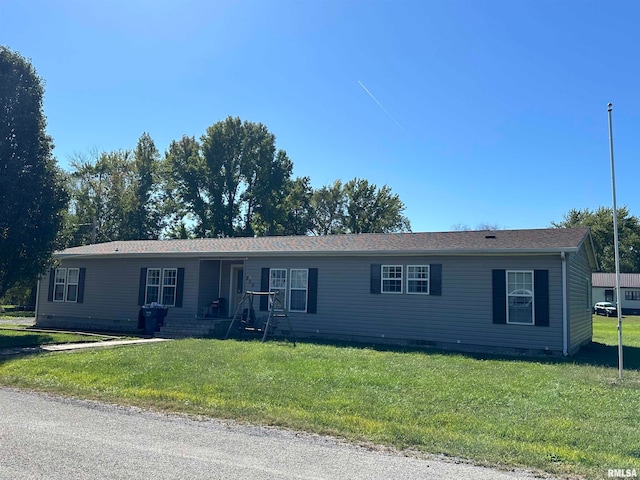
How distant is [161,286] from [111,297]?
7.71 feet

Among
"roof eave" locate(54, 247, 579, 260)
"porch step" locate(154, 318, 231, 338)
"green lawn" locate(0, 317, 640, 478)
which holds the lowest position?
"green lawn" locate(0, 317, 640, 478)

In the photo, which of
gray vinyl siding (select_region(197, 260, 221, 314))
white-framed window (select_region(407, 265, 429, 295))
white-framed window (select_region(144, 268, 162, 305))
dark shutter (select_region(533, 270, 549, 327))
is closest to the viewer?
dark shutter (select_region(533, 270, 549, 327))

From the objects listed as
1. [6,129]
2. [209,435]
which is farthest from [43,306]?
[209,435]

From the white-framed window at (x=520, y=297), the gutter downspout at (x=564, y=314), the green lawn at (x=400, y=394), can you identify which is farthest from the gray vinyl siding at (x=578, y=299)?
the green lawn at (x=400, y=394)

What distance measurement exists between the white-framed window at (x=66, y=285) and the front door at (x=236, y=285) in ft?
21.5

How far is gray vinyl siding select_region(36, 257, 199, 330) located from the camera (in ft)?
57.5

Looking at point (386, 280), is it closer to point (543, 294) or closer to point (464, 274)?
point (464, 274)

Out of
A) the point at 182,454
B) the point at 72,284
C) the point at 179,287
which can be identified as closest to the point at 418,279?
the point at 179,287

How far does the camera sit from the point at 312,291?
51.7 feet

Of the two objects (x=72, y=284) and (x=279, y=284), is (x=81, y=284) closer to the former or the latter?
(x=72, y=284)

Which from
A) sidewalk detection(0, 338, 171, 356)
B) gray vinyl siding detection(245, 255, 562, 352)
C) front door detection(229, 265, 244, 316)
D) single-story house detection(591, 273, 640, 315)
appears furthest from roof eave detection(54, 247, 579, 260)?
single-story house detection(591, 273, 640, 315)

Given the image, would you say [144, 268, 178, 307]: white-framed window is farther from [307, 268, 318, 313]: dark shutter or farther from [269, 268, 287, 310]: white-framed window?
[307, 268, 318, 313]: dark shutter

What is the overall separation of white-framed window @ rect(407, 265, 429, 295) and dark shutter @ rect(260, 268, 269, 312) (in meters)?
4.82

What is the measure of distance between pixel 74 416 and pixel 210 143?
35.4 meters
